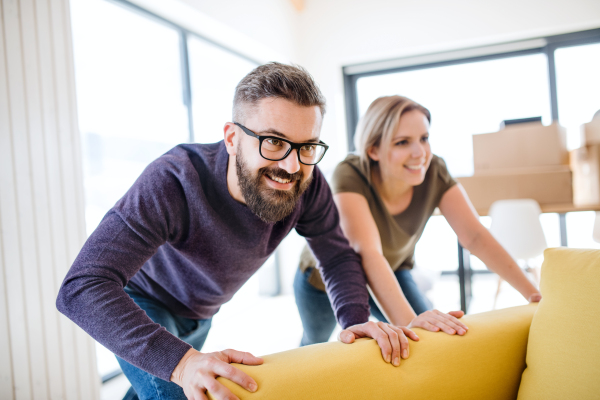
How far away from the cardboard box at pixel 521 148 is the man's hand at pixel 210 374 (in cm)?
257

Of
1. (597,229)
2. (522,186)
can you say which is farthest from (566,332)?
(597,229)

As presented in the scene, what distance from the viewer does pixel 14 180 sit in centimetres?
161

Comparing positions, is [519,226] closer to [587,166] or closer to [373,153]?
[587,166]

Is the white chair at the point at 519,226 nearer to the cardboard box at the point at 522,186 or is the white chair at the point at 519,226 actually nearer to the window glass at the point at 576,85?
the cardboard box at the point at 522,186

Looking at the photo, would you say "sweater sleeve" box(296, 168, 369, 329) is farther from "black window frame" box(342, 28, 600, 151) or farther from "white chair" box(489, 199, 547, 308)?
"black window frame" box(342, 28, 600, 151)

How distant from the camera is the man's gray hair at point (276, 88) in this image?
1019mm

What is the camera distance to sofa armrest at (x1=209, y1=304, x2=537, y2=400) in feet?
2.60

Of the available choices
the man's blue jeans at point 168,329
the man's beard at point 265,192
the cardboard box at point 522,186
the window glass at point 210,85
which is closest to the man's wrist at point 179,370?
the man's blue jeans at point 168,329

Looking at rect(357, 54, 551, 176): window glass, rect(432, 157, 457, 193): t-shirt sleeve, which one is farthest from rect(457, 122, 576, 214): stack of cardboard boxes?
rect(432, 157, 457, 193): t-shirt sleeve

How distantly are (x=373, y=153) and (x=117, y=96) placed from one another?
1689mm

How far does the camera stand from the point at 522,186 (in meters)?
2.66

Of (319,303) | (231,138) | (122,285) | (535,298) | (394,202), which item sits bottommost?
(319,303)

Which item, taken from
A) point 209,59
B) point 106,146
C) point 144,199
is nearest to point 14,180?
point 106,146

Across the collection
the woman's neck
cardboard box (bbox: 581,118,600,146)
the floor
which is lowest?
the floor
